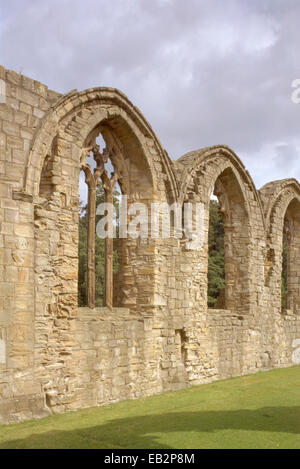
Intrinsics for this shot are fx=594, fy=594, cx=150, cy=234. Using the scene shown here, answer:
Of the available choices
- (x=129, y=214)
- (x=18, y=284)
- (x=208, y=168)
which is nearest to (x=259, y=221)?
(x=208, y=168)

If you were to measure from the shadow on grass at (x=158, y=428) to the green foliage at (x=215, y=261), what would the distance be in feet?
52.5

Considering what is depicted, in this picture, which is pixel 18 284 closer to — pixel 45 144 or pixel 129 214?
pixel 45 144

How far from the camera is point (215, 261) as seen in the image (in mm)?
24969

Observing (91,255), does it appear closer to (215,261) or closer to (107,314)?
(107,314)

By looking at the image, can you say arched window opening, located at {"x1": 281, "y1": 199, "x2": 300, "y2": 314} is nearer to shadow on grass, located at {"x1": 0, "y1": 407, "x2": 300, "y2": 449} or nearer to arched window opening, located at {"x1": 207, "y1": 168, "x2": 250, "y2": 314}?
arched window opening, located at {"x1": 207, "y1": 168, "x2": 250, "y2": 314}

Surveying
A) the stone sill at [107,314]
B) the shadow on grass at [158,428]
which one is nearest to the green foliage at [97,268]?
the stone sill at [107,314]

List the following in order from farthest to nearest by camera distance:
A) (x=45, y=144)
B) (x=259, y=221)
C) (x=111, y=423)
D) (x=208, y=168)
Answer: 1. (x=259, y=221)
2. (x=208, y=168)
3. (x=45, y=144)
4. (x=111, y=423)

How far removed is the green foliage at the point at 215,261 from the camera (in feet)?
79.5

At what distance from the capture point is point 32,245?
7.42 metres

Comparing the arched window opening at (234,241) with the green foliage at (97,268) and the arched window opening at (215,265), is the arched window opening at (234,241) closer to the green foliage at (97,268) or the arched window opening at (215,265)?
the green foliage at (97,268)

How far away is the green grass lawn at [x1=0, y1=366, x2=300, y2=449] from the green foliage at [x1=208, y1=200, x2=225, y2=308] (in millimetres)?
14438

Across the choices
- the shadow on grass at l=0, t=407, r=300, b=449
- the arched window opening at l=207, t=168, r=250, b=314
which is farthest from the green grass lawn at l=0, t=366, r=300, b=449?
the arched window opening at l=207, t=168, r=250, b=314
